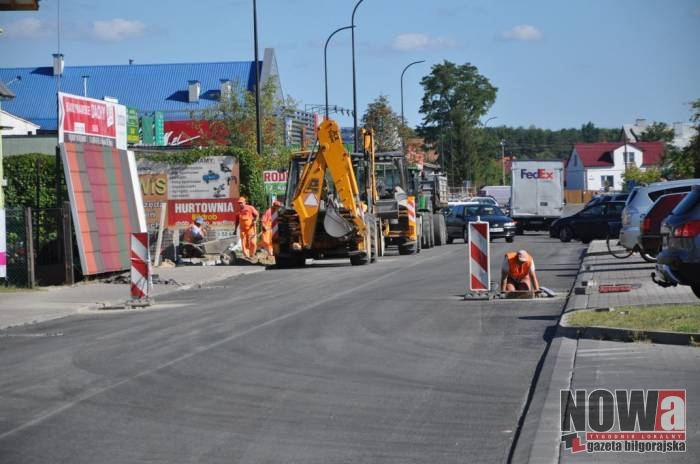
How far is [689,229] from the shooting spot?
15.0 m

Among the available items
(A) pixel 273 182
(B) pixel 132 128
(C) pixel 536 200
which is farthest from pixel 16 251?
(C) pixel 536 200

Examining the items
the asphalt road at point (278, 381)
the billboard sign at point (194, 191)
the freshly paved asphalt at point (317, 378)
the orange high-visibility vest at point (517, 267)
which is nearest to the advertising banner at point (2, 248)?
the freshly paved asphalt at point (317, 378)

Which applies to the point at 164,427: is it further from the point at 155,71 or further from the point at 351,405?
the point at 155,71

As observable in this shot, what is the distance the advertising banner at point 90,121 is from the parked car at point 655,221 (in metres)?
13.4

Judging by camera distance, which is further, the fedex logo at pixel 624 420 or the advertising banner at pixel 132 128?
the advertising banner at pixel 132 128

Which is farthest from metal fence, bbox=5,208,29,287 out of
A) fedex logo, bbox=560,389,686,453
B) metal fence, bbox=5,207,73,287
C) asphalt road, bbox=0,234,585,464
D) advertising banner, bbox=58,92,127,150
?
fedex logo, bbox=560,389,686,453

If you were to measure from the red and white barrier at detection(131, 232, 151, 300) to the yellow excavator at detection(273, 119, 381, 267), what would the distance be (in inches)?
404

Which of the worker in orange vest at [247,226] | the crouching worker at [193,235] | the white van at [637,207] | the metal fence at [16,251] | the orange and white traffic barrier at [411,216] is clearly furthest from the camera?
the orange and white traffic barrier at [411,216]

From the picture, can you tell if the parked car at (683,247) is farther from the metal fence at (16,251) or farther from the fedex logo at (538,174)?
the fedex logo at (538,174)

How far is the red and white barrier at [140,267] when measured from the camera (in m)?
21.4

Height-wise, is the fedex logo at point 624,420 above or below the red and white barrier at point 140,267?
below

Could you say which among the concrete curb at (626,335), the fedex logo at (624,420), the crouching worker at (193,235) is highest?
the crouching worker at (193,235)

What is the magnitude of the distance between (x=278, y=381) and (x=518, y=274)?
9285mm

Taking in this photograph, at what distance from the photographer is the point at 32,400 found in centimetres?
1059
